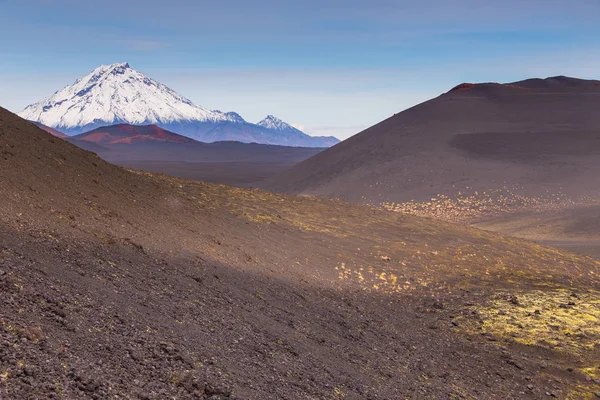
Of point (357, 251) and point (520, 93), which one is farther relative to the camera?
A: point (520, 93)

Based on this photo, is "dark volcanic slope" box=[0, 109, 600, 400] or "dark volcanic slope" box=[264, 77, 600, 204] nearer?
"dark volcanic slope" box=[0, 109, 600, 400]

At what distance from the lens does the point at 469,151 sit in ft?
205

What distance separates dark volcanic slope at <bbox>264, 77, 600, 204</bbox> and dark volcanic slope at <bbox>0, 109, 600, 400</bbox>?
3045 cm

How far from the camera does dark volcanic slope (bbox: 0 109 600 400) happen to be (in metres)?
7.22

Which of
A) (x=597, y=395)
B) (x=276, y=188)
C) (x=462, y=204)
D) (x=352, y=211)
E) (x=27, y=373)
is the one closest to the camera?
(x=27, y=373)

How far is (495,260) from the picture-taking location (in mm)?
21922

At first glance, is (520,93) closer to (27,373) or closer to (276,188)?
(276,188)

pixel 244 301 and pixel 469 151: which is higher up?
pixel 469 151

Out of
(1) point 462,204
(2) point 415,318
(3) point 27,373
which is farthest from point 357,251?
(1) point 462,204

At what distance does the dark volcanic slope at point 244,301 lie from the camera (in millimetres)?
7218

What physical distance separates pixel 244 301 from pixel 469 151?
182 ft

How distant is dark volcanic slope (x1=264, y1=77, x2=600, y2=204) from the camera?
5269 centimetres

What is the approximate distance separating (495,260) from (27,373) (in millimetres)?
19510

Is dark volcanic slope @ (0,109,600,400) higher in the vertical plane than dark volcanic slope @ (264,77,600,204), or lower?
lower
